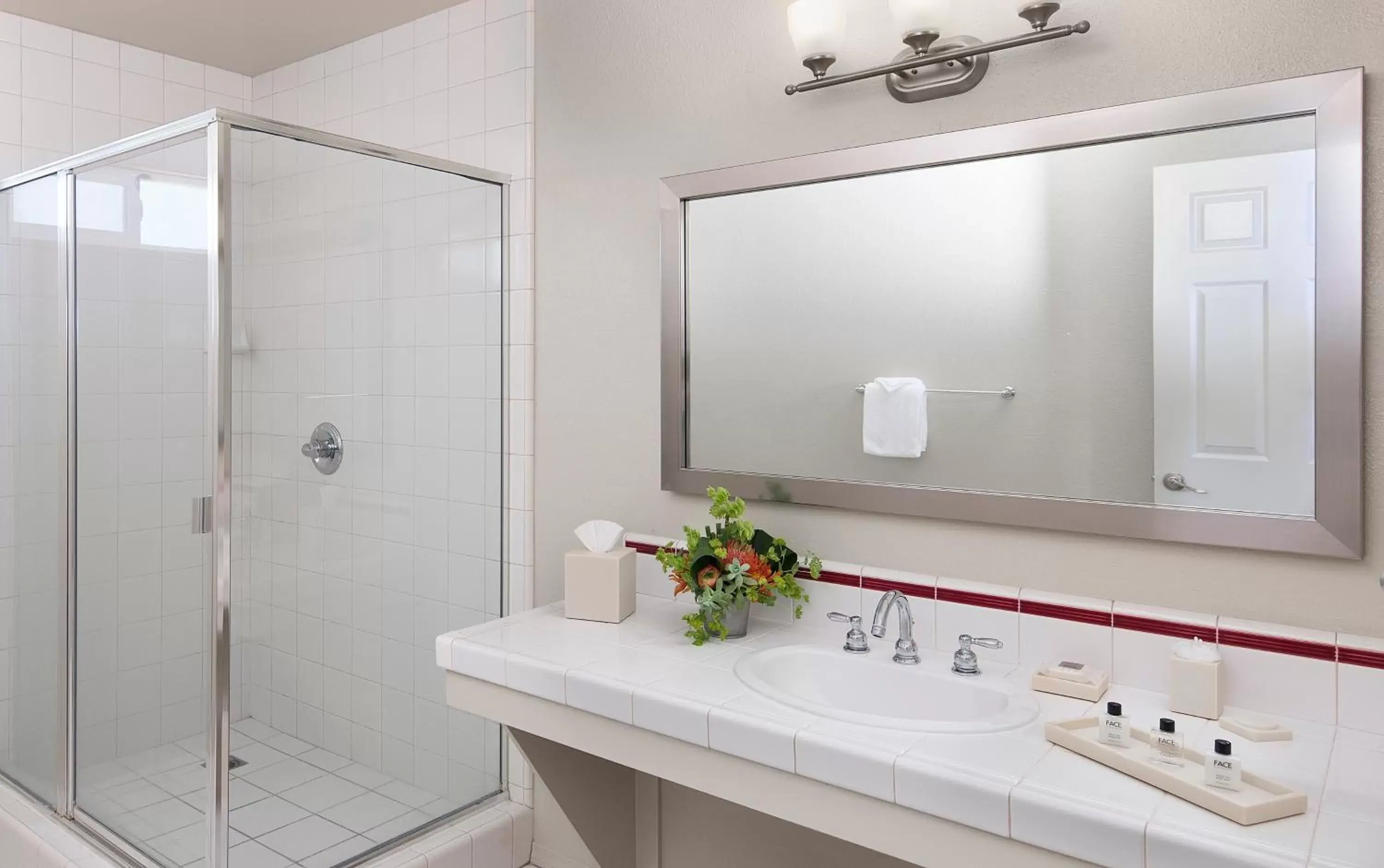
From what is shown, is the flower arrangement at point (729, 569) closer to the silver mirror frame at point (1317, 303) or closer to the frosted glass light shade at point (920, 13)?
the silver mirror frame at point (1317, 303)

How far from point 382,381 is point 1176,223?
1774mm

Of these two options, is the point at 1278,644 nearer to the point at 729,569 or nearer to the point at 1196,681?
the point at 1196,681

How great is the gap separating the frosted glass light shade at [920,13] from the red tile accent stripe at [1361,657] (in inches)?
50.9

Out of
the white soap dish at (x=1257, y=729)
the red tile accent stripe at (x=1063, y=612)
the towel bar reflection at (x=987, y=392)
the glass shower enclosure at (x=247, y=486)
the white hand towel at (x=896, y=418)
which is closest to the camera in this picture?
the white soap dish at (x=1257, y=729)

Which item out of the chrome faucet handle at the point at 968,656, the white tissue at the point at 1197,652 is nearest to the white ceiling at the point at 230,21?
the chrome faucet handle at the point at 968,656

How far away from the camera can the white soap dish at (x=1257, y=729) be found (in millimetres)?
1393

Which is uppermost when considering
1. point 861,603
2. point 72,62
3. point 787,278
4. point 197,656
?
point 72,62

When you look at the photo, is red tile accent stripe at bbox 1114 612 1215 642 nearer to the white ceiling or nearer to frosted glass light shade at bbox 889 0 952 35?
frosted glass light shade at bbox 889 0 952 35

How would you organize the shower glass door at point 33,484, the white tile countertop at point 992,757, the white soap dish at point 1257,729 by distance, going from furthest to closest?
the shower glass door at point 33,484 < the white soap dish at point 1257,729 < the white tile countertop at point 992,757

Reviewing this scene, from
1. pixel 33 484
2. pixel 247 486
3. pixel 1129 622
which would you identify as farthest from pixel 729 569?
pixel 33 484

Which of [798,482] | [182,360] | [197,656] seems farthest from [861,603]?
[182,360]

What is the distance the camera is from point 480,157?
2.64 metres

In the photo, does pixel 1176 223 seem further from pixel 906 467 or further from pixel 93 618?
pixel 93 618

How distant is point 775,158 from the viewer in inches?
81.3
